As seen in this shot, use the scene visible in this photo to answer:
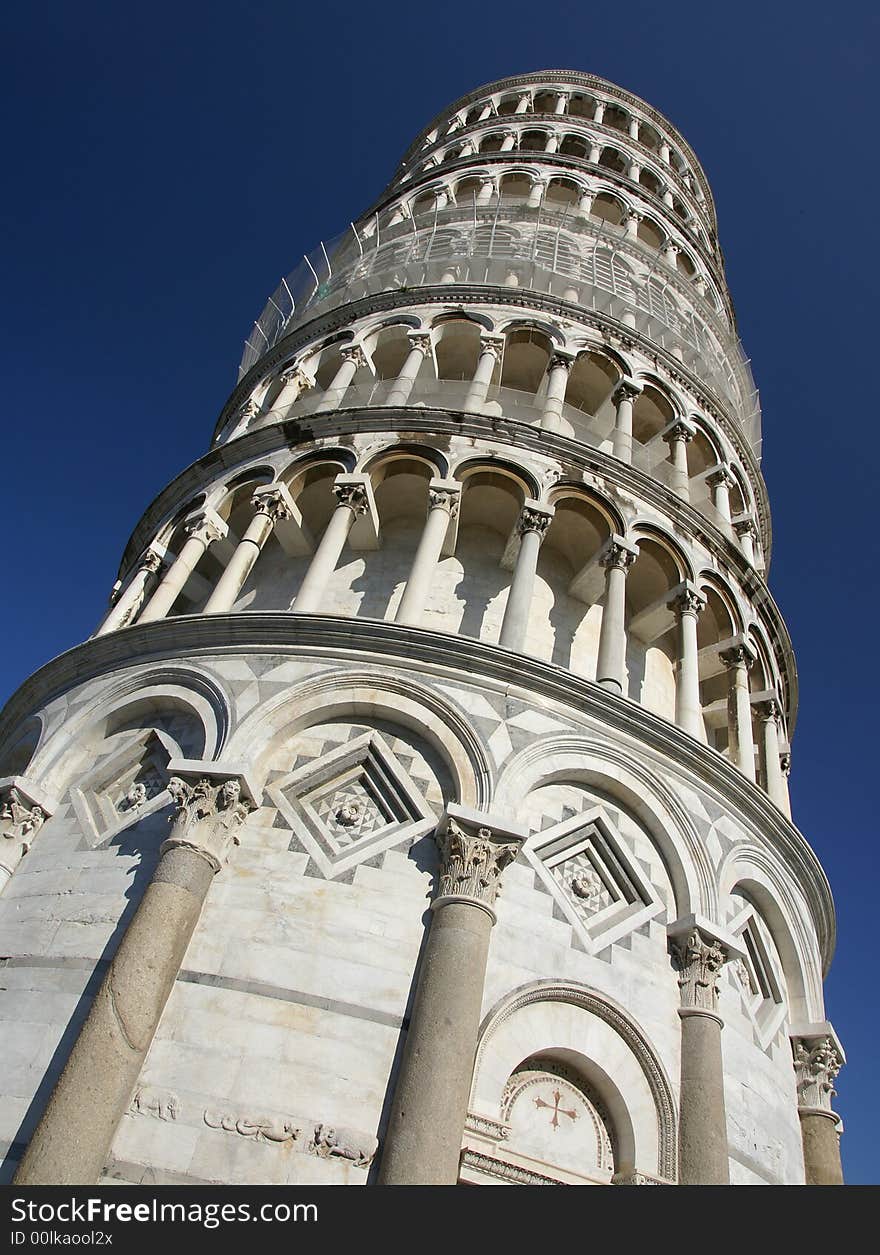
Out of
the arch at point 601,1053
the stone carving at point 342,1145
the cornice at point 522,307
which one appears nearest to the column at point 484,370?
the cornice at point 522,307

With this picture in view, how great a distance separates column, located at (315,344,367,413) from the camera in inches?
574

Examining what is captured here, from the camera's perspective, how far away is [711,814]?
9883 millimetres

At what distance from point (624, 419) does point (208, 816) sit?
1013 cm

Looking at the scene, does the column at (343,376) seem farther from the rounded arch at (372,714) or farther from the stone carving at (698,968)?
the stone carving at (698,968)

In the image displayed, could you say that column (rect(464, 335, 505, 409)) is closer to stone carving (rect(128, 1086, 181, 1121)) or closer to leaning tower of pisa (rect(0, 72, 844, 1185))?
leaning tower of pisa (rect(0, 72, 844, 1185))

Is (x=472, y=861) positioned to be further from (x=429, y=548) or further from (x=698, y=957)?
(x=429, y=548)

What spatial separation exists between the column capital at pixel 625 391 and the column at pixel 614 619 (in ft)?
14.5

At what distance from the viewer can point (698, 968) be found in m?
8.62

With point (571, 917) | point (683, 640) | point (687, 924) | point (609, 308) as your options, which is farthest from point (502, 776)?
point (609, 308)

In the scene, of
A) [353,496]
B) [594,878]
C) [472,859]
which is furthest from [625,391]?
[472,859]

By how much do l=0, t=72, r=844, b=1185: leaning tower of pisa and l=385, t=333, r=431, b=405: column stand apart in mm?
108

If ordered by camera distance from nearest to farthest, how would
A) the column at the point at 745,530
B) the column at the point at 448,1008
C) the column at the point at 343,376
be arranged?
the column at the point at 448,1008 → the column at the point at 343,376 → the column at the point at 745,530

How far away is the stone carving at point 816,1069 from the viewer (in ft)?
31.9
